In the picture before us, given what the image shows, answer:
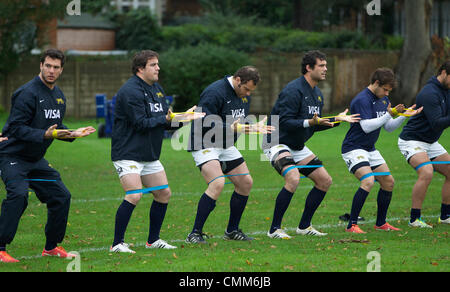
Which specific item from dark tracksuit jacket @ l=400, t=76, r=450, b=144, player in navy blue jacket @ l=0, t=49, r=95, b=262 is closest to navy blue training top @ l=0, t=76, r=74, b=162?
player in navy blue jacket @ l=0, t=49, r=95, b=262

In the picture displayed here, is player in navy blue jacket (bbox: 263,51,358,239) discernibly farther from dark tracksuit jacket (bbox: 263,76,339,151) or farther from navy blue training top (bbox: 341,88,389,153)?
navy blue training top (bbox: 341,88,389,153)

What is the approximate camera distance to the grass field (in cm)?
793

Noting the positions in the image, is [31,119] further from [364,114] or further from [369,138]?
[369,138]

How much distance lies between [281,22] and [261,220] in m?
35.4

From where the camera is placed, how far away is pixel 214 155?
945cm

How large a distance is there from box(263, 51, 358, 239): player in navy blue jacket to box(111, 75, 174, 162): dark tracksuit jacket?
181 centimetres

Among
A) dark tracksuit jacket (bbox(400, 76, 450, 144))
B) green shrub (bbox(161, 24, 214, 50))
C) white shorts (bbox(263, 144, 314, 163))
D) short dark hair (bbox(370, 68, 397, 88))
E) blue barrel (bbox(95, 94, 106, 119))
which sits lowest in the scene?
blue barrel (bbox(95, 94, 106, 119))

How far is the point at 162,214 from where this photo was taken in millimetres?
9039

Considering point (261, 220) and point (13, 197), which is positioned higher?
point (13, 197)

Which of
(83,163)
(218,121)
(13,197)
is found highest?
(218,121)

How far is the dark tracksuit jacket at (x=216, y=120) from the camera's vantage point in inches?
367
